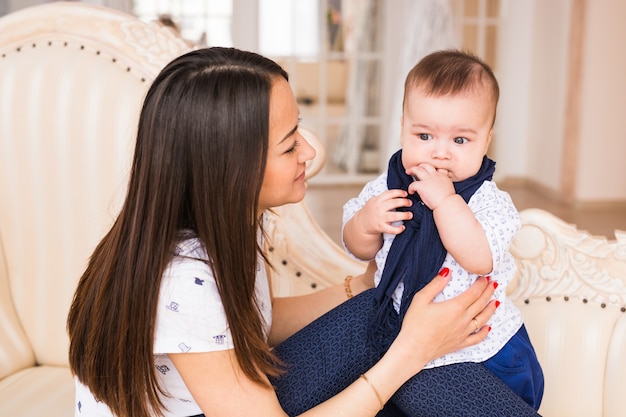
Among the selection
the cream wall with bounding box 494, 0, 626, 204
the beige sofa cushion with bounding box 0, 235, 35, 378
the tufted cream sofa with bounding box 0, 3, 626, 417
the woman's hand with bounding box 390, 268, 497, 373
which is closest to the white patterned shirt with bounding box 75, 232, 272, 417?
the woman's hand with bounding box 390, 268, 497, 373

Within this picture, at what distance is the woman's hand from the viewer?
1419mm

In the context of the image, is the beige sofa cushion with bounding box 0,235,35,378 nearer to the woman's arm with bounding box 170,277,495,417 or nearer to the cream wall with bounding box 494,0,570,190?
the woman's arm with bounding box 170,277,495,417

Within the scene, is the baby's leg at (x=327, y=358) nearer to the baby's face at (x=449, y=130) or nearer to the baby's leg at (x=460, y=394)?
the baby's leg at (x=460, y=394)

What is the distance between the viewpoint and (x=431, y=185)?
143cm

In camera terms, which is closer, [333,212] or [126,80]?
[126,80]

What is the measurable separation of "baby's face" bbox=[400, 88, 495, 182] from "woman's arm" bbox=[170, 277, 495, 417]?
0.22 m

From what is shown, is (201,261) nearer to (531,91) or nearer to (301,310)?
(301,310)

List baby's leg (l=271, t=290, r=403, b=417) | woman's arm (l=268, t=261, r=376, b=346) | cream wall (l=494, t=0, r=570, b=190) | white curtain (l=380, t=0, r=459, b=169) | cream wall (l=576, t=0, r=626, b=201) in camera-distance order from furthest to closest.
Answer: cream wall (l=494, t=0, r=570, b=190) < cream wall (l=576, t=0, r=626, b=201) < white curtain (l=380, t=0, r=459, b=169) < woman's arm (l=268, t=261, r=376, b=346) < baby's leg (l=271, t=290, r=403, b=417)

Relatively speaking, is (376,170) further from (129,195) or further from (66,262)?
(129,195)

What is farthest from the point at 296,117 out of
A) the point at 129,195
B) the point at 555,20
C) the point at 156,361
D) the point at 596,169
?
the point at 555,20

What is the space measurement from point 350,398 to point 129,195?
1.66 feet

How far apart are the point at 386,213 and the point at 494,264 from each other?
211 millimetres

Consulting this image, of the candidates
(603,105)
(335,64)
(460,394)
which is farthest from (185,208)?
(335,64)

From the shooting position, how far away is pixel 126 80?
2.04m
